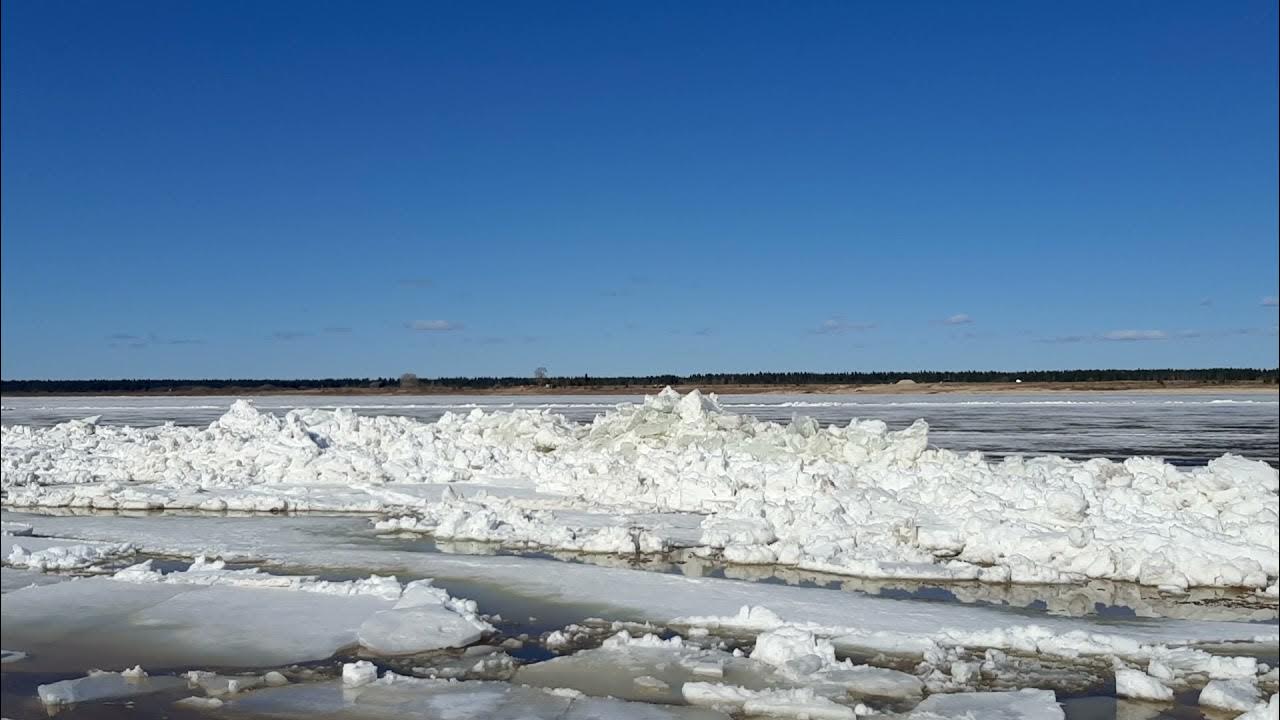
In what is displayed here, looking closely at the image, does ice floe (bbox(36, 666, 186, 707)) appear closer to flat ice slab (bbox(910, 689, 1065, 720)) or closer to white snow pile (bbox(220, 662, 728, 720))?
white snow pile (bbox(220, 662, 728, 720))

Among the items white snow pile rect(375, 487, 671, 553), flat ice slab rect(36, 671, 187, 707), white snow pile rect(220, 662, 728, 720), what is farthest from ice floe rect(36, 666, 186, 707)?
white snow pile rect(375, 487, 671, 553)

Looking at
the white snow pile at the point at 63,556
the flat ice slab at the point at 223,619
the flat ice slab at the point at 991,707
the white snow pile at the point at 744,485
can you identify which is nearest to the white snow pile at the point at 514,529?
the white snow pile at the point at 744,485

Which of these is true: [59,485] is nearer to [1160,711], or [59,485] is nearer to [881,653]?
[881,653]

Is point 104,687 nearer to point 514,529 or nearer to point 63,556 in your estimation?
point 63,556

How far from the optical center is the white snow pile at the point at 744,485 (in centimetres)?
814

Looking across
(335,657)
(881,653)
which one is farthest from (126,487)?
(881,653)

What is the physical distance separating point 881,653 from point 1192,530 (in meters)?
4.26

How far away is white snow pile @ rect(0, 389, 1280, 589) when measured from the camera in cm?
814

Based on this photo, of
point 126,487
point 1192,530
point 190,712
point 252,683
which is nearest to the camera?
point 190,712

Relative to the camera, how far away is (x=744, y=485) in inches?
440

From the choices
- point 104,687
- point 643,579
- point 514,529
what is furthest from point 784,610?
point 104,687

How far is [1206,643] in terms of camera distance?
19.2ft

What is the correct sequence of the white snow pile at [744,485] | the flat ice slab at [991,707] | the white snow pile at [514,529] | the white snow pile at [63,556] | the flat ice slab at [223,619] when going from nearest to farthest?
the flat ice slab at [991,707], the flat ice slab at [223,619], the white snow pile at [63,556], the white snow pile at [744,485], the white snow pile at [514,529]

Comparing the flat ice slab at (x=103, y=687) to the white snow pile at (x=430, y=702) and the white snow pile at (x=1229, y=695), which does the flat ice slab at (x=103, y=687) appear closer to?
the white snow pile at (x=430, y=702)
